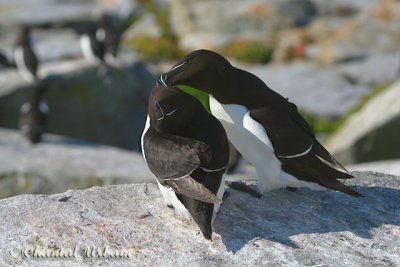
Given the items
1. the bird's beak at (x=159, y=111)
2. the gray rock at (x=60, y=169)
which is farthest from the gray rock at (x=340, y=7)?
the bird's beak at (x=159, y=111)

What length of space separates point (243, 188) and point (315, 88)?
13.2 m

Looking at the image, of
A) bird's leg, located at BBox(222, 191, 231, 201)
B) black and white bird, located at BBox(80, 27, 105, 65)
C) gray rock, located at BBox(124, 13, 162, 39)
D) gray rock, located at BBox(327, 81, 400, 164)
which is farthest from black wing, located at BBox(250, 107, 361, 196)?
gray rock, located at BBox(124, 13, 162, 39)

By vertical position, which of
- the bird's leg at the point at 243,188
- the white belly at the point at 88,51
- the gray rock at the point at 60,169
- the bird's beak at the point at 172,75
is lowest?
the white belly at the point at 88,51

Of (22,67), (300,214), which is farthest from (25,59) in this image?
(300,214)

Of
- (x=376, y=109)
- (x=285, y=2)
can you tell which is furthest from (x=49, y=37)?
(x=376, y=109)

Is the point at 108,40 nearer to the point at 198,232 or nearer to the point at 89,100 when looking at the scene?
the point at 89,100

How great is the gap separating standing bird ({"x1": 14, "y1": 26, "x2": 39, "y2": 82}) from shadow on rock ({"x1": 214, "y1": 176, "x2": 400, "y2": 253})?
35.8ft

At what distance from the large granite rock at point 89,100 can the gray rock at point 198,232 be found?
10.9 meters

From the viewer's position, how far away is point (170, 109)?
5.32 metres

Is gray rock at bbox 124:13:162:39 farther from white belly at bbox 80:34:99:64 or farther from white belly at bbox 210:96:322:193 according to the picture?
white belly at bbox 210:96:322:193

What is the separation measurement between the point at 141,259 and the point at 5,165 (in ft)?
23.9

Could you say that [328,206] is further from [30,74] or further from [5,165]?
[30,74]

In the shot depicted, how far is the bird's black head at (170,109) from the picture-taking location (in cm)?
533

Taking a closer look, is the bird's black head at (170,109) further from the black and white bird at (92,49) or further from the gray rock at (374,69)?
the gray rock at (374,69)
